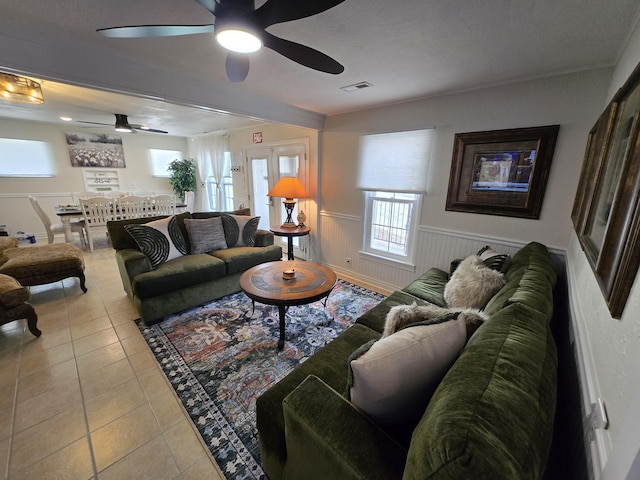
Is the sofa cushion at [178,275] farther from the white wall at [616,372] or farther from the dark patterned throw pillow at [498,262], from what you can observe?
the white wall at [616,372]

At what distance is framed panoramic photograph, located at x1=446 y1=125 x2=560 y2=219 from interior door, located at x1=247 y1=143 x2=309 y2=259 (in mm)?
2169

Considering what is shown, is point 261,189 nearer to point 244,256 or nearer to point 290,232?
point 290,232

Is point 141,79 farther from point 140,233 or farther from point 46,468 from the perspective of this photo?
point 46,468

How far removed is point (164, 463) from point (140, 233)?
2074 millimetres

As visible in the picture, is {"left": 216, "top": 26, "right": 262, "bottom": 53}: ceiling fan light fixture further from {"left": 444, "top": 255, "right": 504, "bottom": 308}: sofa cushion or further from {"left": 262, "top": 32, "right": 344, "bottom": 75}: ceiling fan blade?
{"left": 444, "top": 255, "right": 504, "bottom": 308}: sofa cushion

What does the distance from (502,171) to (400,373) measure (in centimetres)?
225

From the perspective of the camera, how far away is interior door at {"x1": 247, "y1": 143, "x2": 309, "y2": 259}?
4016 millimetres

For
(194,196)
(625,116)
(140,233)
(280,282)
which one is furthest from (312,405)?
(194,196)

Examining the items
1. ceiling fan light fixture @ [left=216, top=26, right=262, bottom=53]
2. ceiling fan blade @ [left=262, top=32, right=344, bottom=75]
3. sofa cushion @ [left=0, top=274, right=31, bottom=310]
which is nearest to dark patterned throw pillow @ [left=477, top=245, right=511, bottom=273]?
ceiling fan blade @ [left=262, top=32, right=344, bottom=75]

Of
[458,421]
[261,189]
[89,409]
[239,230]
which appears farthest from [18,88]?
[458,421]

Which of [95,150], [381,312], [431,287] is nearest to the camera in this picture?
[381,312]

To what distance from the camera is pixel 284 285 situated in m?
2.15

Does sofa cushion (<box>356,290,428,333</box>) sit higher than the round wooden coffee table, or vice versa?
the round wooden coffee table

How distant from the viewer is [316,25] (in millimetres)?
1478
